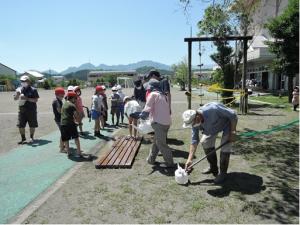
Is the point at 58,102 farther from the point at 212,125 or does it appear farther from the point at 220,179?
the point at 220,179

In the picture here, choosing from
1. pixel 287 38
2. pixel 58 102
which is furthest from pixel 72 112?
pixel 287 38

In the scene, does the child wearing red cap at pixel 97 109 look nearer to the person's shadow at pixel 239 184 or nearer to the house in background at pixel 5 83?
the person's shadow at pixel 239 184

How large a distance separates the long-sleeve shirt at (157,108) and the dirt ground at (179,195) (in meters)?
0.97

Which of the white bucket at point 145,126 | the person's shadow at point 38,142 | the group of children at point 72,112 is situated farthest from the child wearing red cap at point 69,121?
the person's shadow at point 38,142

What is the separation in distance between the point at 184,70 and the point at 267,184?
54112 millimetres

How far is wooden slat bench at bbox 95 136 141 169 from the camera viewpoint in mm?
6883

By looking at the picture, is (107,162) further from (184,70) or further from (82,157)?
(184,70)

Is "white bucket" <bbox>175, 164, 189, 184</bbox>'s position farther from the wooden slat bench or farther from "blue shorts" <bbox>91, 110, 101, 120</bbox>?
"blue shorts" <bbox>91, 110, 101, 120</bbox>

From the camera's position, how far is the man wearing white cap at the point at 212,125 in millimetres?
5398

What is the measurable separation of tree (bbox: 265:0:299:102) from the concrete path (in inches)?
582

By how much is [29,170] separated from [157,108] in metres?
2.85

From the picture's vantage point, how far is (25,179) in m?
6.36

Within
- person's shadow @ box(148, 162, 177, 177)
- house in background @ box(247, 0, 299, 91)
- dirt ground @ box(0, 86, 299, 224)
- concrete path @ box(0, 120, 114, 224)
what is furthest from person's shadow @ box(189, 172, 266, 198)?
house in background @ box(247, 0, 299, 91)

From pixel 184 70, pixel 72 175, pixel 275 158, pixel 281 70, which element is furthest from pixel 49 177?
pixel 184 70
